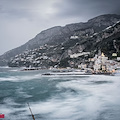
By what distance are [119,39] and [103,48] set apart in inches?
511

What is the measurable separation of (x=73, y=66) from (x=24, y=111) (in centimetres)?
11148

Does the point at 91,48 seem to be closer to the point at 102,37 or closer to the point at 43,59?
the point at 102,37

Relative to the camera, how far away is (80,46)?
14012cm

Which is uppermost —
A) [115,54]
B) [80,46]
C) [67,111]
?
[80,46]

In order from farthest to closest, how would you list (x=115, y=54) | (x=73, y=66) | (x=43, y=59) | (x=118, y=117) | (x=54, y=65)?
(x=43, y=59) < (x=54, y=65) < (x=73, y=66) < (x=115, y=54) < (x=118, y=117)

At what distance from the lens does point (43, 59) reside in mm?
170250

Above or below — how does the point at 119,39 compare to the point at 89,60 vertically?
above

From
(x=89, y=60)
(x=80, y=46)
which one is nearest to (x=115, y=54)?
(x=89, y=60)

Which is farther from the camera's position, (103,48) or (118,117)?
(103,48)

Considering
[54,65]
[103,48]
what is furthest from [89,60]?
[54,65]

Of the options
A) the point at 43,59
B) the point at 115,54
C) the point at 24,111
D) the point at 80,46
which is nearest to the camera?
the point at 24,111

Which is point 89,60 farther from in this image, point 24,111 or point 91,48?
point 24,111

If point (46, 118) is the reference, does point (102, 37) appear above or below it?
above

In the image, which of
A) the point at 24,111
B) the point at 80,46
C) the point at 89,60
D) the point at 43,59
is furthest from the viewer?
the point at 43,59
